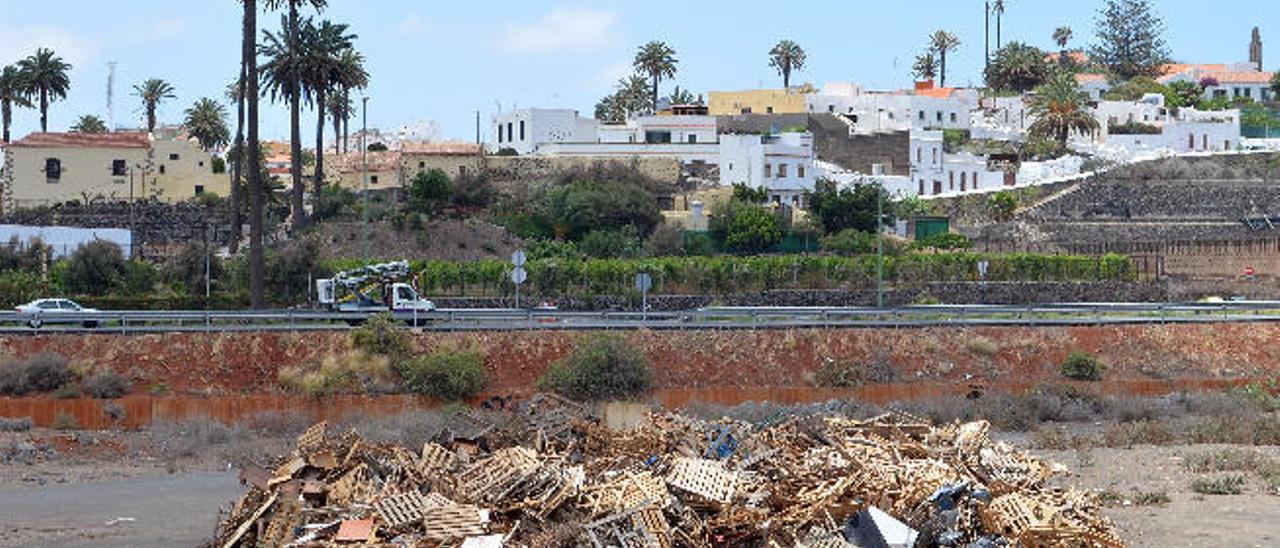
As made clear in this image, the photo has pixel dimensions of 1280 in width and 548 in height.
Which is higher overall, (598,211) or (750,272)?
(598,211)

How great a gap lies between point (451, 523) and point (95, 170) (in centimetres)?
6506

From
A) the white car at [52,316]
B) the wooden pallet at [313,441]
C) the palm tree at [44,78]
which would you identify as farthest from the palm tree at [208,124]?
the wooden pallet at [313,441]

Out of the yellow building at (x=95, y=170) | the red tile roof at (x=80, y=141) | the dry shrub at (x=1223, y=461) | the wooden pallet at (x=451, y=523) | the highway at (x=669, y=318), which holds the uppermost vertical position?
the red tile roof at (x=80, y=141)

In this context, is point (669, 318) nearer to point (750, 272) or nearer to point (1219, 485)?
point (750, 272)

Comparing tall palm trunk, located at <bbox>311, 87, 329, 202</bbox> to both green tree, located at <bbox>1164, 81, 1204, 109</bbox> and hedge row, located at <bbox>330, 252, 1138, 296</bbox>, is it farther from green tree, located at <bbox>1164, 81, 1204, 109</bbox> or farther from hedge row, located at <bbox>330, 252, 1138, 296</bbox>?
green tree, located at <bbox>1164, 81, 1204, 109</bbox>

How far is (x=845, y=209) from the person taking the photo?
284 ft

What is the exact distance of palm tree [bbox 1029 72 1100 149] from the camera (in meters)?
116

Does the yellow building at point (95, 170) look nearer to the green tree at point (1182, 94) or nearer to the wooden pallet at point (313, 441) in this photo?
the wooden pallet at point (313, 441)

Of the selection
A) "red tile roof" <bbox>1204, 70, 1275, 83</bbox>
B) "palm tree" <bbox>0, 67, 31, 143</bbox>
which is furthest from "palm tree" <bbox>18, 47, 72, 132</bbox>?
"red tile roof" <bbox>1204, 70, 1275, 83</bbox>

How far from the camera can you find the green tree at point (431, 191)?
86.7 metres

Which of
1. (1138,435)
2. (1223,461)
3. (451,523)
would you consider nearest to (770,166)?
(1138,435)

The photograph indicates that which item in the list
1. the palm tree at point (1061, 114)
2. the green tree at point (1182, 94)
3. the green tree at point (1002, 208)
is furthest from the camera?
the green tree at point (1182, 94)

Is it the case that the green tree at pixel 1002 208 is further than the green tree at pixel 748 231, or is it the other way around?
the green tree at pixel 1002 208

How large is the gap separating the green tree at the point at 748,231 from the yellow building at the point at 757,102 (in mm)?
32837
